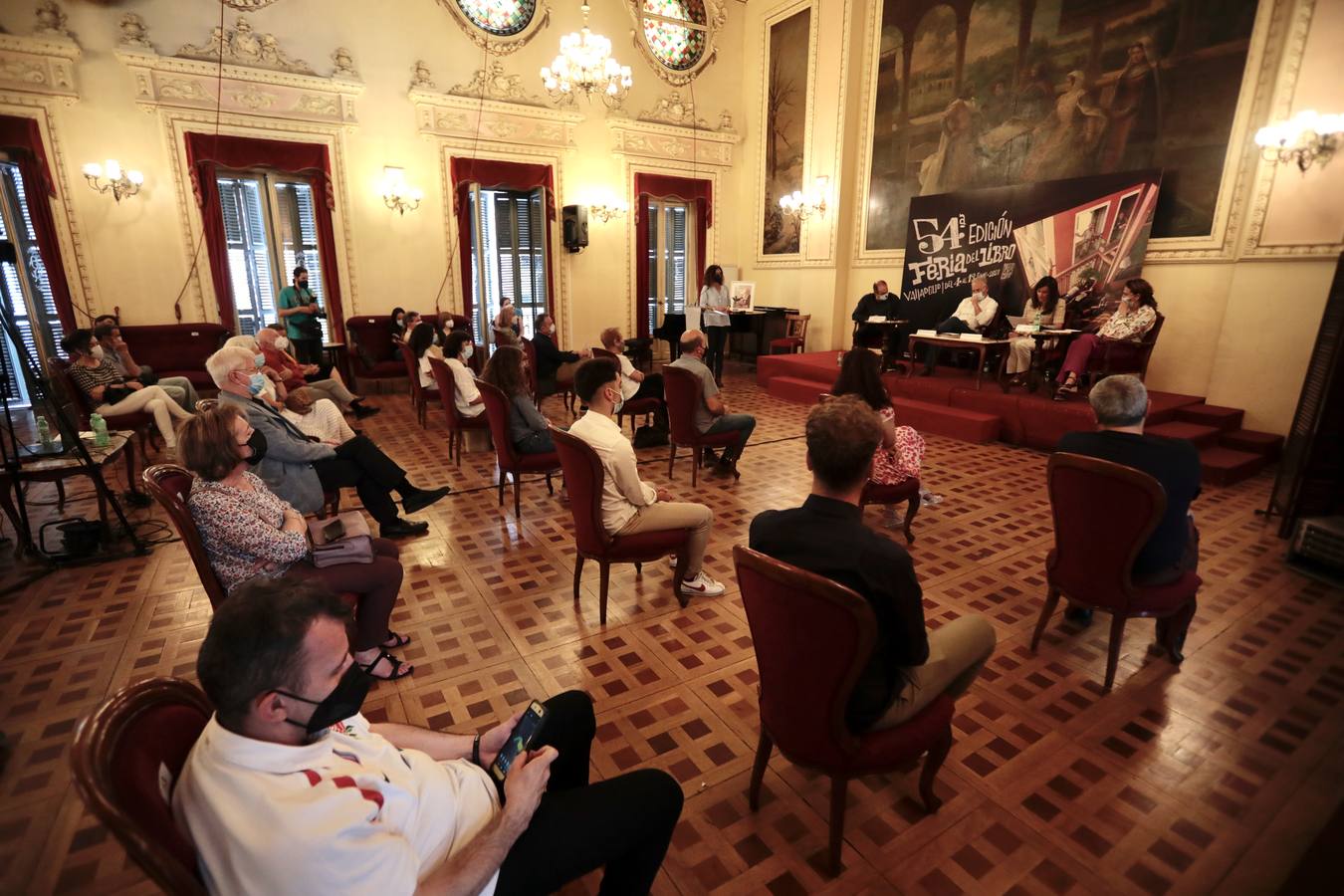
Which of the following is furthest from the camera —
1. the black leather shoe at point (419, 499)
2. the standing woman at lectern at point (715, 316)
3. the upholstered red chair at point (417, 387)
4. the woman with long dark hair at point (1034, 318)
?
the standing woman at lectern at point (715, 316)

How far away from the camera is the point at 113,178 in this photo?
23.6ft

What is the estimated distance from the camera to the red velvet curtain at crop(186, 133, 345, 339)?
302 inches

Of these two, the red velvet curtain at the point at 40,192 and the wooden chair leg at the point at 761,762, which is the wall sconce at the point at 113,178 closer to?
the red velvet curtain at the point at 40,192

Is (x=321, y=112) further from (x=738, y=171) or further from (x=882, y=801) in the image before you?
(x=882, y=801)

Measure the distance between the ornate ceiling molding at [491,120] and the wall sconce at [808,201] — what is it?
378cm

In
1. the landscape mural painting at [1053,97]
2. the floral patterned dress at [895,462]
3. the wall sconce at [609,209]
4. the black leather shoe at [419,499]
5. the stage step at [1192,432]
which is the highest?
the landscape mural painting at [1053,97]

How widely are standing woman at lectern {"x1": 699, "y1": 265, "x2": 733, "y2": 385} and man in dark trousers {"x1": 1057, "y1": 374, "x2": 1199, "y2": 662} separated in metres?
7.10

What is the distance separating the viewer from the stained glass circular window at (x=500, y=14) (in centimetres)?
898

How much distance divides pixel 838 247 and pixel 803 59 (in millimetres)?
3217

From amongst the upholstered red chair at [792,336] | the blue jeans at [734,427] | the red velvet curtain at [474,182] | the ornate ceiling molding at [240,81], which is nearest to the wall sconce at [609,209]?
the red velvet curtain at [474,182]

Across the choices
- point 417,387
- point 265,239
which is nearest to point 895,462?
point 417,387

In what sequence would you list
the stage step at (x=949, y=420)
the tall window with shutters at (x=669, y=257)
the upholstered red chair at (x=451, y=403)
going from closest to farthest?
the upholstered red chair at (x=451, y=403), the stage step at (x=949, y=420), the tall window with shutters at (x=669, y=257)

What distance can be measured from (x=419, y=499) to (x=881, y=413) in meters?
3.14

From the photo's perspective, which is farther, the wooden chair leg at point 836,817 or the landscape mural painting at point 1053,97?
the landscape mural painting at point 1053,97
